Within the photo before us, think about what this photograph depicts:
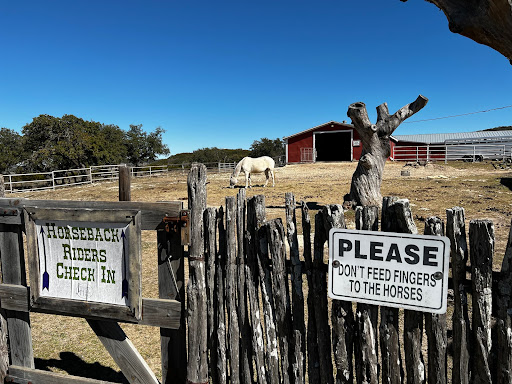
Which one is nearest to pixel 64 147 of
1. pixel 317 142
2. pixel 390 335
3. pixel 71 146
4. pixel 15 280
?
pixel 71 146

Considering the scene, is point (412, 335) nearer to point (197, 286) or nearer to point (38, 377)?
point (197, 286)

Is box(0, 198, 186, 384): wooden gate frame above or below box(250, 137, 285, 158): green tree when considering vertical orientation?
below

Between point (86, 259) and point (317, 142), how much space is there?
3723 cm

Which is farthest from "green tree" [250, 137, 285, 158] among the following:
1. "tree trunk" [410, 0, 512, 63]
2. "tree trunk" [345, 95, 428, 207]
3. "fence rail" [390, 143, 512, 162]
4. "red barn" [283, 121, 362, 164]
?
"tree trunk" [410, 0, 512, 63]

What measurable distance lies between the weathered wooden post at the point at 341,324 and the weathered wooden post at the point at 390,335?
0.21m

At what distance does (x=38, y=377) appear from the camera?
301 cm

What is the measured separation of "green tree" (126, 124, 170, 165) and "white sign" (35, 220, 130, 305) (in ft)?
140

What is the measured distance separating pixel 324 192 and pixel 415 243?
42.7 feet

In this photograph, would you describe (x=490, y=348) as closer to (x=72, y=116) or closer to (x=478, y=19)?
(x=478, y=19)

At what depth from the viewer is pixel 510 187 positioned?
47.1ft

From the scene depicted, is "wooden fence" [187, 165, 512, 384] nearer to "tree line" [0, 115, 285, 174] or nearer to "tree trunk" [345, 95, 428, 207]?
"tree trunk" [345, 95, 428, 207]

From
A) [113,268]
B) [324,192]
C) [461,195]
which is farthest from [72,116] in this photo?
[113,268]

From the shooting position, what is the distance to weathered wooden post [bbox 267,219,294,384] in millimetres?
2521

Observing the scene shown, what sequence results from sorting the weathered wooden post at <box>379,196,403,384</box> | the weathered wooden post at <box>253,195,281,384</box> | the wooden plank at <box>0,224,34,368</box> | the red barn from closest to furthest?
1. the weathered wooden post at <box>379,196,403,384</box>
2. the weathered wooden post at <box>253,195,281,384</box>
3. the wooden plank at <box>0,224,34,368</box>
4. the red barn
